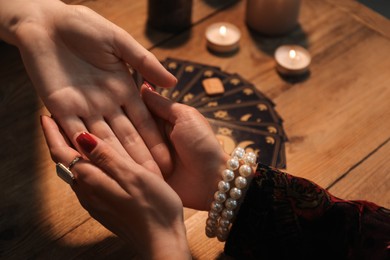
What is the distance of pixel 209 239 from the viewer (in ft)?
2.93

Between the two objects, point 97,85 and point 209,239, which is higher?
point 97,85

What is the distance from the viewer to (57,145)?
30.7 inches

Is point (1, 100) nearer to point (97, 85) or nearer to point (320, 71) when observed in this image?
point (97, 85)

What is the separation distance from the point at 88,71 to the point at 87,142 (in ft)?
0.76

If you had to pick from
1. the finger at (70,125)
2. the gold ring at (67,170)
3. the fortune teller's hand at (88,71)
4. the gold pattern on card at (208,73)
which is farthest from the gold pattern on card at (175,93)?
the gold ring at (67,170)

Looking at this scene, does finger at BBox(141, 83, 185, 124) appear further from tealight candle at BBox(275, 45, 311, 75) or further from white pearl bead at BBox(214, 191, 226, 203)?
tealight candle at BBox(275, 45, 311, 75)

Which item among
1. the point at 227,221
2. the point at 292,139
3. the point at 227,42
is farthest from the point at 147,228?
the point at 227,42

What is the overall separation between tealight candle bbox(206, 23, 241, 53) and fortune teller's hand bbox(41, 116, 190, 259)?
61cm

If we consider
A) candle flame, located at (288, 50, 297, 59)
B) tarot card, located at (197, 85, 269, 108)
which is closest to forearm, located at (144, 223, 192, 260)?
tarot card, located at (197, 85, 269, 108)

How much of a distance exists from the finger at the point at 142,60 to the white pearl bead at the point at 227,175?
207 millimetres

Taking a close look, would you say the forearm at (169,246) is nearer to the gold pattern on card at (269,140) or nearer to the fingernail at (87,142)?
the fingernail at (87,142)

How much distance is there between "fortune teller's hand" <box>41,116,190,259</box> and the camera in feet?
2.35

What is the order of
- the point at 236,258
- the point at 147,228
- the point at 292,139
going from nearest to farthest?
the point at 147,228
the point at 236,258
the point at 292,139

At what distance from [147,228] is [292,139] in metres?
0.49
